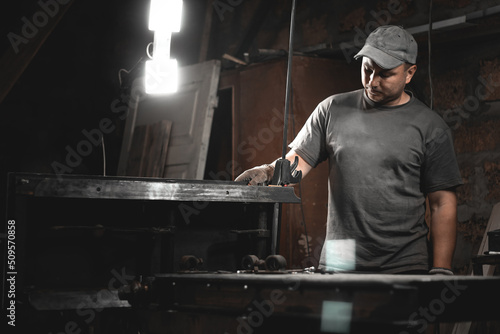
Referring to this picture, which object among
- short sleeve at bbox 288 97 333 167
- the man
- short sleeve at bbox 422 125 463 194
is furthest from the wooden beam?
short sleeve at bbox 422 125 463 194

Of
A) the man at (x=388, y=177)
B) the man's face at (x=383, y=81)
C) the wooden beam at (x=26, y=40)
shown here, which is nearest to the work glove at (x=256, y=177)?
the man at (x=388, y=177)

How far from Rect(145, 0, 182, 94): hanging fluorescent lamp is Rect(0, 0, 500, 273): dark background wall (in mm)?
434

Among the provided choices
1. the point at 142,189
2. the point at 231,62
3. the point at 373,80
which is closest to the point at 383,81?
the point at 373,80

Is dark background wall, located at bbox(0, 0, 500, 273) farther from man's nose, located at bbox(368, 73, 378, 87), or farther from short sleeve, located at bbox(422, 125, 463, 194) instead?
man's nose, located at bbox(368, 73, 378, 87)

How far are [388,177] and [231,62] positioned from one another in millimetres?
2695

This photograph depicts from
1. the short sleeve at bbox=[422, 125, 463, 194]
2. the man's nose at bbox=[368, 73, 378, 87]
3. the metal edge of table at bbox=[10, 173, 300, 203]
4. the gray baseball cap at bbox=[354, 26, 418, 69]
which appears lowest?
the metal edge of table at bbox=[10, 173, 300, 203]

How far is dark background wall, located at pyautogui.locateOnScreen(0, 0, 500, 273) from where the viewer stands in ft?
12.5

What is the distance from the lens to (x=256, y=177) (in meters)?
2.48

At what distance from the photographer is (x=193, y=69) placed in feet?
16.9

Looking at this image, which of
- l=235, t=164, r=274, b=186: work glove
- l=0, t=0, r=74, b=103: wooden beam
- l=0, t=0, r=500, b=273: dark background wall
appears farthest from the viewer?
l=0, t=0, r=74, b=103: wooden beam

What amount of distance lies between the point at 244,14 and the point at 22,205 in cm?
373

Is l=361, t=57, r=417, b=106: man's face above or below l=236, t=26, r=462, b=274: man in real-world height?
above

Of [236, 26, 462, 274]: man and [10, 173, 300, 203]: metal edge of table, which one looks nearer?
[10, 173, 300, 203]: metal edge of table

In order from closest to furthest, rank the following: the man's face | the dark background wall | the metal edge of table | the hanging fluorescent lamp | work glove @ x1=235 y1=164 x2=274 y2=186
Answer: the metal edge of table < work glove @ x1=235 y1=164 x2=274 y2=186 < the man's face < the hanging fluorescent lamp < the dark background wall
